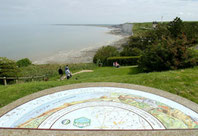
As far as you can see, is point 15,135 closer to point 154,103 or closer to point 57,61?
point 154,103

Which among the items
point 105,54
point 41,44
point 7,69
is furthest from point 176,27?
point 41,44

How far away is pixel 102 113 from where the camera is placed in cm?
515

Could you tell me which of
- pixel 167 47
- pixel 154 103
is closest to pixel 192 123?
pixel 154 103

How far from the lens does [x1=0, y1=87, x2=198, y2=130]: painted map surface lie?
4547 millimetres

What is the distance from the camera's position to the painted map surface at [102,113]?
4.55m

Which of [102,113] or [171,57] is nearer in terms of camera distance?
[102,113]

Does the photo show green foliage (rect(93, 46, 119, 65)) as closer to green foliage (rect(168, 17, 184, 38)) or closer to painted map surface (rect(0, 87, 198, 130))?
green foliage (rect(168, 17, 184, 38))

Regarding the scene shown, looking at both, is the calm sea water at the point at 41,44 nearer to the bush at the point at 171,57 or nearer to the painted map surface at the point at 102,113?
the bush at the point at 171,57

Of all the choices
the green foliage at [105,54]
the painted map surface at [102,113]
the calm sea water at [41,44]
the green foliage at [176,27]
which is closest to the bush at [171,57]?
the painted map surface at [102,113]

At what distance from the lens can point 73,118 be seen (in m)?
4.90

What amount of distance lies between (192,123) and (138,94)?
7.64 ft

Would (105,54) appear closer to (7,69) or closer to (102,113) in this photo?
(7,69)

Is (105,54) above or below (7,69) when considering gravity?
above

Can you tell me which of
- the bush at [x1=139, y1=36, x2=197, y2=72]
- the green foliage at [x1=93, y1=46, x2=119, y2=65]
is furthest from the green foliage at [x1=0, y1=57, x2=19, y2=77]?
the green foliage at [x1=93, y1=46, x2=119, y2=65]
